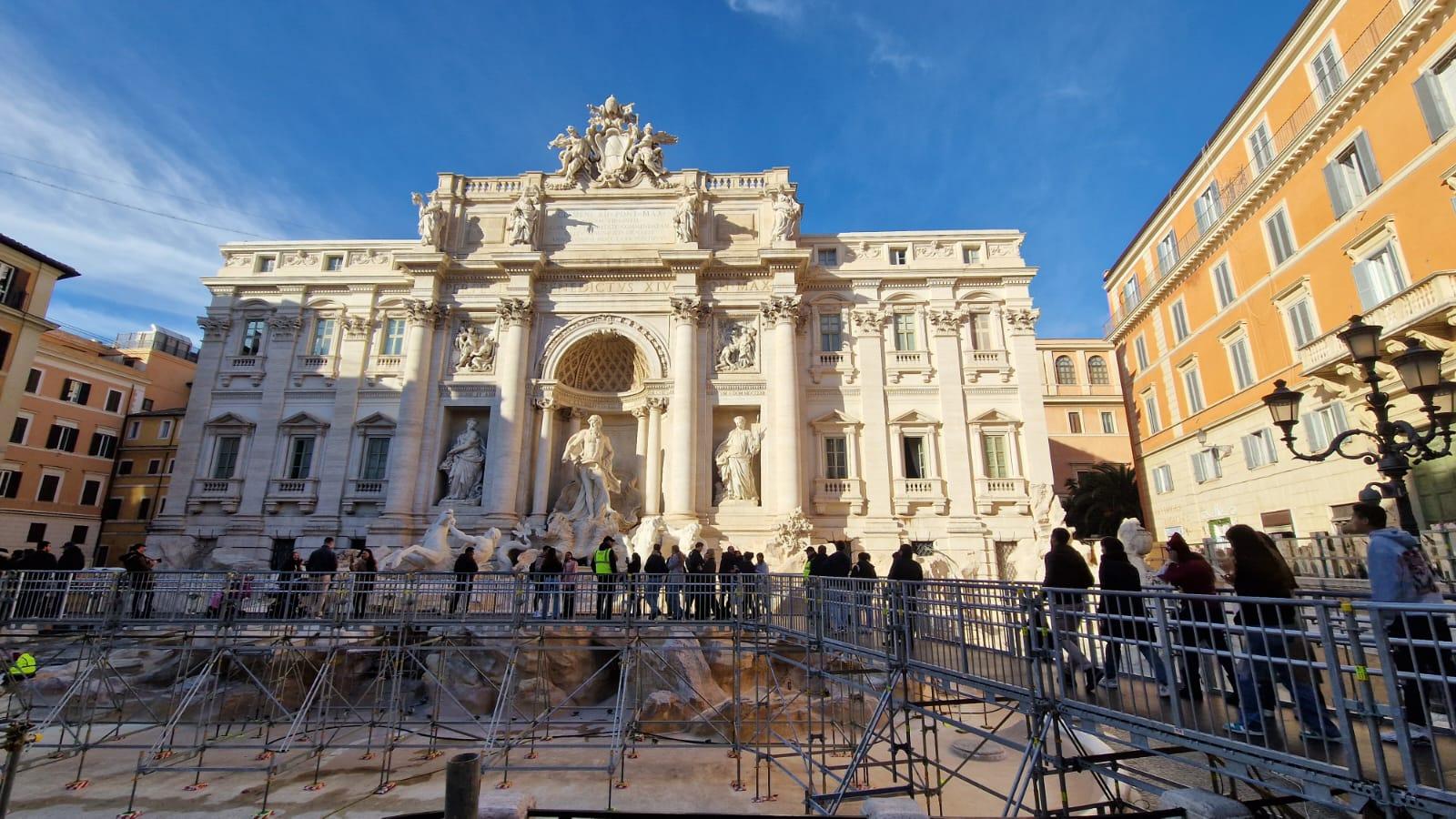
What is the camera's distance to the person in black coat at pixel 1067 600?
197 inches

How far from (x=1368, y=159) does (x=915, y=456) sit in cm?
1389

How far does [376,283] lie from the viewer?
2545cm

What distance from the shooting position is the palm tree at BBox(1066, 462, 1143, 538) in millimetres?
28969

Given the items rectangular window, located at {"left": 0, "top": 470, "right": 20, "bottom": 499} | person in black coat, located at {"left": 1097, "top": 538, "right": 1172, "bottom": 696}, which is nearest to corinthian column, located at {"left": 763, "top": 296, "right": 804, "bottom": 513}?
person in black coat, located at {"left": 1097, "top": 538, "right": 1172, "bottom": 696}

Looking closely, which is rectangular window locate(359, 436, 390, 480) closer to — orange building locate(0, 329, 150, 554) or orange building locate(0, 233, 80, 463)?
orange building locate(0, 233, 80, 463)

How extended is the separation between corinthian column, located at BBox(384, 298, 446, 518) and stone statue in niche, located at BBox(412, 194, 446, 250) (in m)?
2.40

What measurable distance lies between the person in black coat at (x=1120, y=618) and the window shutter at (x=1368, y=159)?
16.0 m

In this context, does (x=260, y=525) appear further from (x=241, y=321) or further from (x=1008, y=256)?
(x=1008, y=256)

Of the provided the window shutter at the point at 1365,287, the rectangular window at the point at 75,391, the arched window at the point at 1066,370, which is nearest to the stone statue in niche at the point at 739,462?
the window shutter at the point at 1365,287

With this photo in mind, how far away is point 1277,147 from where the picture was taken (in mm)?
19078

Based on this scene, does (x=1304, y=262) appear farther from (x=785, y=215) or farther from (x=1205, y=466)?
(x=785, y=215)

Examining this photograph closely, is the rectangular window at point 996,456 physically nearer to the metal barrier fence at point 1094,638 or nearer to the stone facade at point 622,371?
the stone facade at point 622,371

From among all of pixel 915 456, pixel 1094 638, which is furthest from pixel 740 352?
pixel 1094 638

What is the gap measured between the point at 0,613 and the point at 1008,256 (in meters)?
28.5
